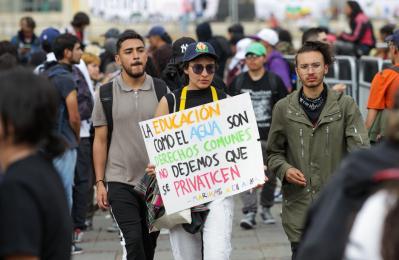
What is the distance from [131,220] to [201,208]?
0.53 meters

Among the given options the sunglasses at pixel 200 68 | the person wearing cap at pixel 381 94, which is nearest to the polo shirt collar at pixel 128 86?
the sunglasses at pixel 200 68

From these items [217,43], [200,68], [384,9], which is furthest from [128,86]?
[384,9]

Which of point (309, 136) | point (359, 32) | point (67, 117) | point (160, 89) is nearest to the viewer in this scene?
point (309, 136)

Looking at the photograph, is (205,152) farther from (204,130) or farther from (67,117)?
(67,117)

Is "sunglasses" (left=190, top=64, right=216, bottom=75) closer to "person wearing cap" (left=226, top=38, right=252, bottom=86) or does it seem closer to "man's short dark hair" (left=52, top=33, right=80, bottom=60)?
"man's short dark hair" (left=52, top=33, right=80, bottom=60)

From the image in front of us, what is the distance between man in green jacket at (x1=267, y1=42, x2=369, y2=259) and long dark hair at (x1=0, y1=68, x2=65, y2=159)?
10.1 feet

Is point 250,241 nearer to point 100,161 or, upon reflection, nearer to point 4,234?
point 100,161

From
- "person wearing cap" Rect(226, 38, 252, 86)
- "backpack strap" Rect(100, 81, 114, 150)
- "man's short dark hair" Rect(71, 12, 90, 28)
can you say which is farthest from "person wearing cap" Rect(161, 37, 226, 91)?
"man's short dark hair" Rect(71, 12, 90, 28)

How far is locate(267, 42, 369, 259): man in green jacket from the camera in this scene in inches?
259

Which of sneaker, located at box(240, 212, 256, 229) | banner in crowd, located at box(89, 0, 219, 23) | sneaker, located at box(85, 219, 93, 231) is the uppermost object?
banner in crowd, located at box(89, 0, 219, 23)

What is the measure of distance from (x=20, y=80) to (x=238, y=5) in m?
24.6

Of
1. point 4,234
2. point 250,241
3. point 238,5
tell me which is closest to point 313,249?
point 4,234

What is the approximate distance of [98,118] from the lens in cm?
722

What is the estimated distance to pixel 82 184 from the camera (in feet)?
33.4
